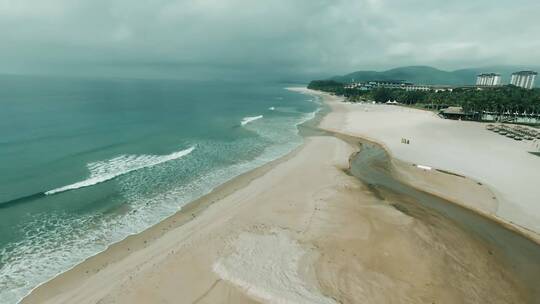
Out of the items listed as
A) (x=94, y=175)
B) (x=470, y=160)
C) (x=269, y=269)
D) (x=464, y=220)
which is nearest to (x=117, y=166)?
(x=94, y=175)

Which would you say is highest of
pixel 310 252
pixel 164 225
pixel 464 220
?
pixel 310 252

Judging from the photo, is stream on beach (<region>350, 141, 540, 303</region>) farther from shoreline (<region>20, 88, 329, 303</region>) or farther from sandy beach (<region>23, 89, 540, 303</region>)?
shoreline (<region>20, 88, 329, 303</region>)

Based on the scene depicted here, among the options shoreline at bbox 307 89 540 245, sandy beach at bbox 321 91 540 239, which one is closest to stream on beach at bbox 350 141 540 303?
shoreline at bbox 307 89 540 245

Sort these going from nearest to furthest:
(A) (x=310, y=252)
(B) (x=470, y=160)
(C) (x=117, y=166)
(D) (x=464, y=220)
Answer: (A) (x=310, y=252)
(D) (x=464, y=220)
(C) (x=117, y=166)
(B) (x=470, y=160)

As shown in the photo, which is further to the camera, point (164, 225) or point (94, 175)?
point (94, 175)

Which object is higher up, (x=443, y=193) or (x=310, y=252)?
(x=443, y=193)

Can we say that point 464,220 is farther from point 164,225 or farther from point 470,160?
point 164,225

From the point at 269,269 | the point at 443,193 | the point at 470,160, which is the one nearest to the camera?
the point at 269,269
